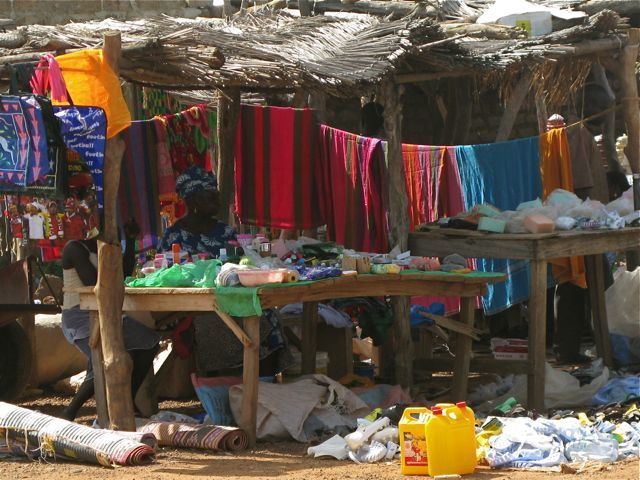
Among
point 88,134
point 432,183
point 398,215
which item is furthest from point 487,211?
point 88,134

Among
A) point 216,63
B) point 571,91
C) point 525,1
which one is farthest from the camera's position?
point 525,1

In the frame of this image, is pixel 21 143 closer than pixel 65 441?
No

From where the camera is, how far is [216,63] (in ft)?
25.6

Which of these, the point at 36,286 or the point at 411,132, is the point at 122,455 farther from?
the point at 411,132

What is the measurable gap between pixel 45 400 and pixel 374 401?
286cm

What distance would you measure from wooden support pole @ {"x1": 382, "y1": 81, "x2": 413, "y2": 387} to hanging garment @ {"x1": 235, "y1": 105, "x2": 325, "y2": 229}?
999 millimetres

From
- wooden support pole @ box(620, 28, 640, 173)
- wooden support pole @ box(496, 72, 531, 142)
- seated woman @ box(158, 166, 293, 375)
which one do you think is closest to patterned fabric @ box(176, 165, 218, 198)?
seated woman @ box(158, 166, 293, 375)

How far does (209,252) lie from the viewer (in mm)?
8594

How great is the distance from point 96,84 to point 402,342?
309 cm

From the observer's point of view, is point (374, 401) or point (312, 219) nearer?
point (374, 401)

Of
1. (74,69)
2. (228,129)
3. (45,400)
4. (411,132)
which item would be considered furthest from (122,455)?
(411,132)

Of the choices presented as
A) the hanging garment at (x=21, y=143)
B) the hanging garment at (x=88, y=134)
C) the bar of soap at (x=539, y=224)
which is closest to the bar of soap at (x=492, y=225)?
the bar of soap at (x=539, y=224)

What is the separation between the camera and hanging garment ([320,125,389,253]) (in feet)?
31.5

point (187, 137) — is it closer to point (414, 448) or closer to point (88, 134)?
point (88, 134)
